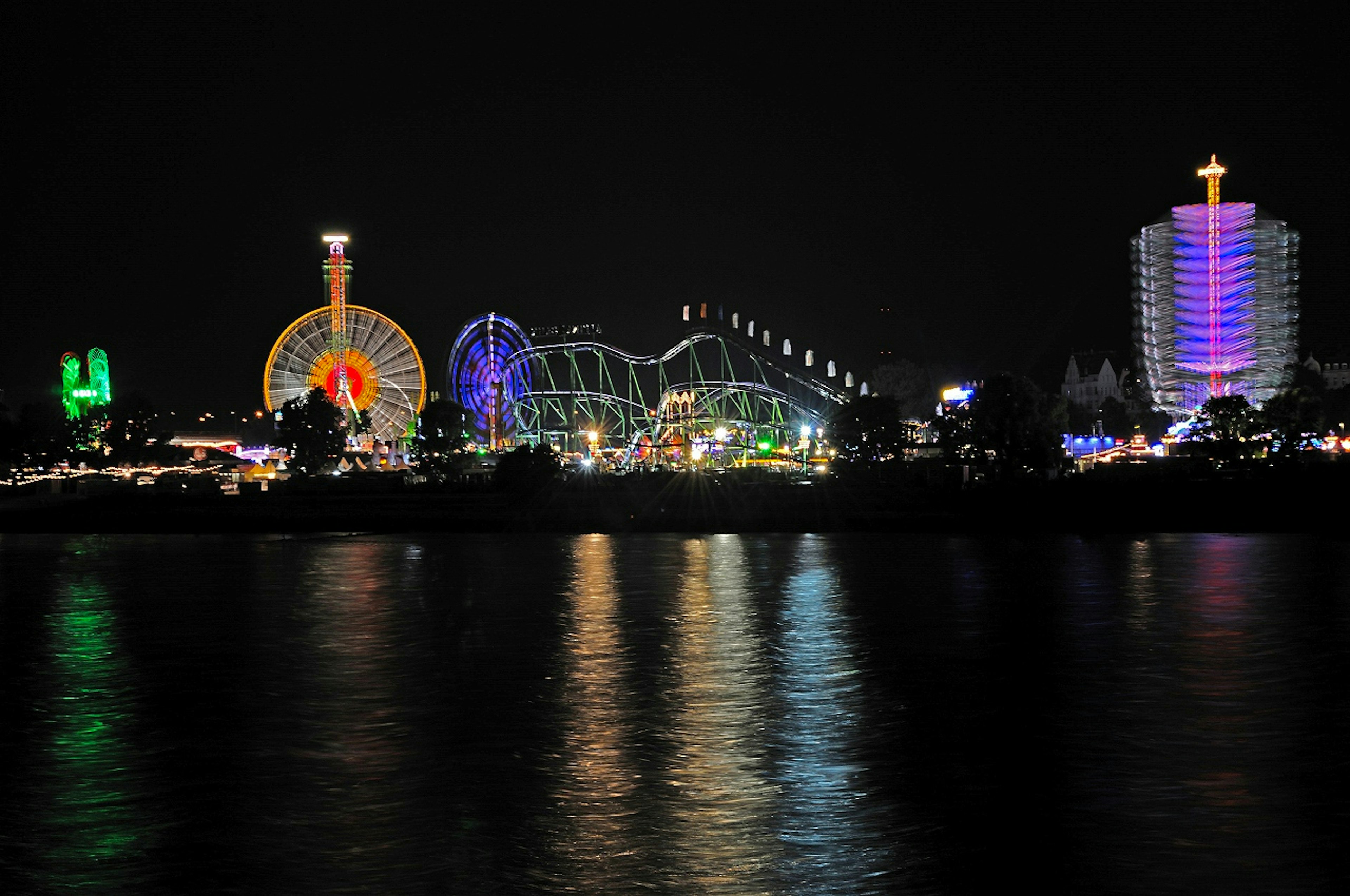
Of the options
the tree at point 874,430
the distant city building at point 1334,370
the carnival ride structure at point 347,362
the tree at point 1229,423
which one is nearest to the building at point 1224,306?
the distant city building at point 1334,370

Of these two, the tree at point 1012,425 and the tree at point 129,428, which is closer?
the tree at point 1012,425

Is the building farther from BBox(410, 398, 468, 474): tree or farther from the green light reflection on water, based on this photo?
the green light reflection on water

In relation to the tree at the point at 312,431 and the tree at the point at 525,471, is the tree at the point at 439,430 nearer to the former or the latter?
the tree at the point at 312,431

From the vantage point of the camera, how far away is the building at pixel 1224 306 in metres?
140

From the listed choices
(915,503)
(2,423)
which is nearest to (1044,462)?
(915,503)

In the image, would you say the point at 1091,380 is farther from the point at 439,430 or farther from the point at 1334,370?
the point at 439,430

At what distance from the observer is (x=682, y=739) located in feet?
41.2

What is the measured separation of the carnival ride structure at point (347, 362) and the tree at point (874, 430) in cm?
3176

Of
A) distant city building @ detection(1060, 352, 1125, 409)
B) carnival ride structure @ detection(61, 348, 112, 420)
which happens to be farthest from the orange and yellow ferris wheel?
distant city building @ detection(1060, 352, 1125, 409)

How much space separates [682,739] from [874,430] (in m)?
88.6

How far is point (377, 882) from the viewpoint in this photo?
858 centimetres

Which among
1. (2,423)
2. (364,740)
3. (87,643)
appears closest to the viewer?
(364,740)

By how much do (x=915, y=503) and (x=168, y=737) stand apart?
42.2 m

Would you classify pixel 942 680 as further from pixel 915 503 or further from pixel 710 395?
pixel 710 395
